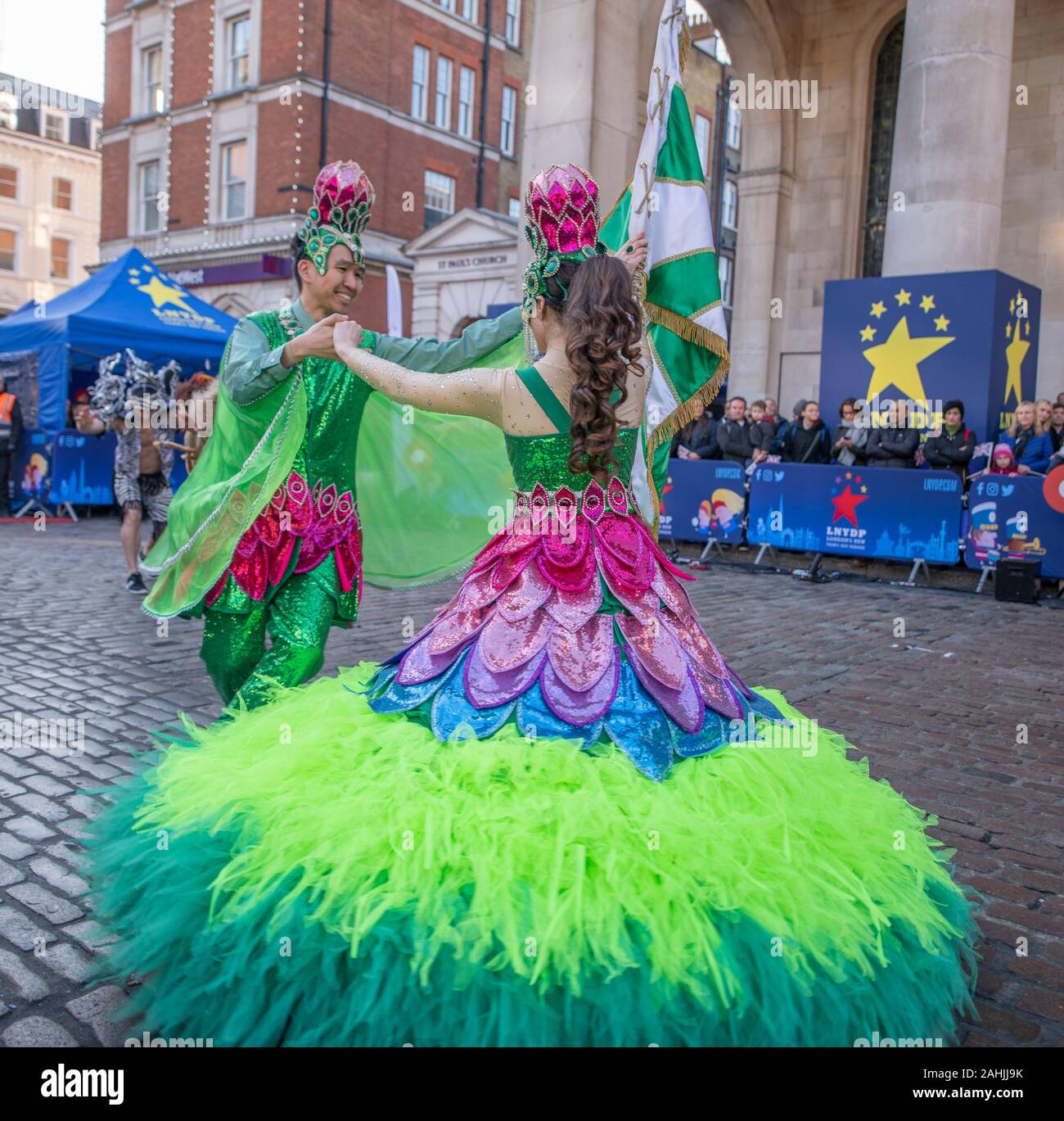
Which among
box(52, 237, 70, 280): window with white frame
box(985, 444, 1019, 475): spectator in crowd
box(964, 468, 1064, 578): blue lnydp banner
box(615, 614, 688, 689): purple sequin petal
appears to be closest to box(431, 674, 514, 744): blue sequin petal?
box(615, 614, 688, 689): purple sequin petal

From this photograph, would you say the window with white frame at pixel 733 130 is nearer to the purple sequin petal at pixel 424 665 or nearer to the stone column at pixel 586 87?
the stone column at pixel 586 87

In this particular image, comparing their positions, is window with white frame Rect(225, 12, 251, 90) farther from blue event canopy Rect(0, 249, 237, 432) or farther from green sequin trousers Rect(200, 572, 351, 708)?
green sequin trousers Rect(200, 572, 351, 708)

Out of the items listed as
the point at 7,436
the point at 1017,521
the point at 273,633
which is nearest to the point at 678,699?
the point at 273,633

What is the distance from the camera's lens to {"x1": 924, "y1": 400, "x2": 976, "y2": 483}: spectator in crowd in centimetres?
1052

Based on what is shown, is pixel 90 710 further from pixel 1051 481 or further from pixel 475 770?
pixel 1051 481

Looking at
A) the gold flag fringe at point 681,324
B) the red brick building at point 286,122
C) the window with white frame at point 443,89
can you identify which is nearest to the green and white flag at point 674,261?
the gold flag fringe at point 681,324

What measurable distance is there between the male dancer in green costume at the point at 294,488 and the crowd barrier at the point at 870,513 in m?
7.93

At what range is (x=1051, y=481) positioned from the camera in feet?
31.8

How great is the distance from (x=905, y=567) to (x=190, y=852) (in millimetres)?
10167

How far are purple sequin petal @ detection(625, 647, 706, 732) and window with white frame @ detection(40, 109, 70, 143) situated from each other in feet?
161

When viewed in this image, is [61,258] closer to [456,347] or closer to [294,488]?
[294,488]

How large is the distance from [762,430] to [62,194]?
41.9m

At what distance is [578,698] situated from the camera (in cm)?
233
